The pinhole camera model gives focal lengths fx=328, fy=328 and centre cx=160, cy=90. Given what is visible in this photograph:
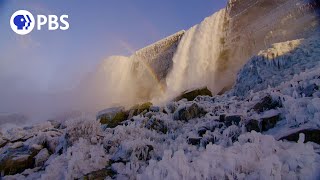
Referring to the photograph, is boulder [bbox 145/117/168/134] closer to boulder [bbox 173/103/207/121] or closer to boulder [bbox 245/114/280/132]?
boulder [bbox 173/103/207/121]

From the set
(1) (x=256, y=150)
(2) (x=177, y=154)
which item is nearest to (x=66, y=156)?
(2) (x=177, y=154)

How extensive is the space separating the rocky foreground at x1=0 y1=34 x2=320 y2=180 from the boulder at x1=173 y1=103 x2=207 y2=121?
0.03m

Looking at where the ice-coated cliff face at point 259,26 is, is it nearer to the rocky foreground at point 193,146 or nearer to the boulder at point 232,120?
the rocky foreground at point 193,146

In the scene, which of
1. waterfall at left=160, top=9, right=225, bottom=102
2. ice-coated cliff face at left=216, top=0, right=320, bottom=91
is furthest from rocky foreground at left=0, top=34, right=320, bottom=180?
waterfall at left=160, top=9, right=225, bottom=102

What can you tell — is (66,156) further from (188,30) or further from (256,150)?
(188,30)

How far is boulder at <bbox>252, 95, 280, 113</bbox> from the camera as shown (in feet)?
27.0

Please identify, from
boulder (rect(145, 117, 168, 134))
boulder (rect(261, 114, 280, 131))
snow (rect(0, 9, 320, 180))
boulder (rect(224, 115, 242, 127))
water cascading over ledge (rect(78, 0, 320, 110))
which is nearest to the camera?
snow (rect(0, 9, 320, 180))

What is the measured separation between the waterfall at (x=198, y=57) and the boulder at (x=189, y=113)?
15813mm

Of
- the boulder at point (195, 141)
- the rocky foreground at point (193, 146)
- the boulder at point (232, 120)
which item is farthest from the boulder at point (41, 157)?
the boulder at point (232, 120)

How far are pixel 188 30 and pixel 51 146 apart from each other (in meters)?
24.0

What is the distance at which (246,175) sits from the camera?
13.5ft

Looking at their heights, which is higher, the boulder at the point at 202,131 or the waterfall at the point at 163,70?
the waterfall at the point at 163,70

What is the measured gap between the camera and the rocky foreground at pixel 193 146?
4328 mm

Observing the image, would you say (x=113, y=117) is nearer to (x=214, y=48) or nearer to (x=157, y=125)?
(x=157, y=125)
